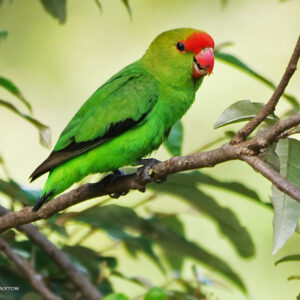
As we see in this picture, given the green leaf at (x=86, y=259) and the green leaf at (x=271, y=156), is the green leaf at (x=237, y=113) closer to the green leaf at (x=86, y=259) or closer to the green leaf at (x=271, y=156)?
the green leaf at (x=271, y=156)

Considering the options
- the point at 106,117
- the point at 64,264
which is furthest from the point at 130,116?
the point at 64,264

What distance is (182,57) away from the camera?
2.84 meters

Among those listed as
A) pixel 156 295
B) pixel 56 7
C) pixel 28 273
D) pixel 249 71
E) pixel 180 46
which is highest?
pixel 56 7

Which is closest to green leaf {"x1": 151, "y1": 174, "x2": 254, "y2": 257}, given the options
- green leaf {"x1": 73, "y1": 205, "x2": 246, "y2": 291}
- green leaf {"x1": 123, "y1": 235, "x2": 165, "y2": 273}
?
green leaf {"x1": 73, "y1": 205, "x2": 246, "y2": 291}

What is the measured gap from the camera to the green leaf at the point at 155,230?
8.40 feet

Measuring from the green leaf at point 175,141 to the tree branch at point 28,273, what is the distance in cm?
76

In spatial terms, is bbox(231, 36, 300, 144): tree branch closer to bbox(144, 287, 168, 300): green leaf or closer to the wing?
bbox(144, 287, 168, 300): green leaf

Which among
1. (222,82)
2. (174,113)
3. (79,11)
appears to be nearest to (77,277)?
(174,113)

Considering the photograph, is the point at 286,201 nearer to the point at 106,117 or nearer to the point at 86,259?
the point at 106,117

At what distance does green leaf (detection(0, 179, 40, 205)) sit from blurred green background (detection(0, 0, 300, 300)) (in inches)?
92.0

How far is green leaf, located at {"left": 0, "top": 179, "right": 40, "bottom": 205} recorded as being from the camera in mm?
2418

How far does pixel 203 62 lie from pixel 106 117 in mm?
551

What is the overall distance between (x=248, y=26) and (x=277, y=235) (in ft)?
15.2

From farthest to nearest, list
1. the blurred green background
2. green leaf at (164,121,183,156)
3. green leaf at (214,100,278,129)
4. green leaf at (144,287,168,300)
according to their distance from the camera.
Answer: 1. the blurred green background
2. green leaf at (164,121,183,156)
3. green leaf at (144,287,168,300)
4. green leaf at (214,100,278,129)
